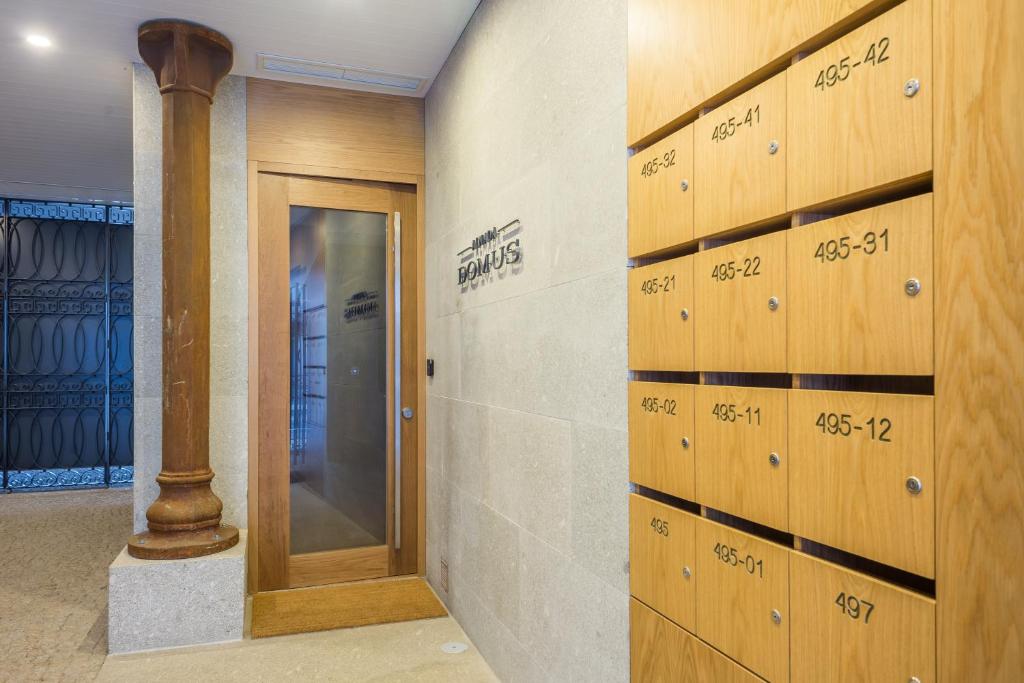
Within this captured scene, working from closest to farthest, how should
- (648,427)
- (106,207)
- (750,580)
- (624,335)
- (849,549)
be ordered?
(849,549) → (750,580) → (648,427) → (624,335) → (106,207)

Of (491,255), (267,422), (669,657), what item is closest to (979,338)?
(669,657)

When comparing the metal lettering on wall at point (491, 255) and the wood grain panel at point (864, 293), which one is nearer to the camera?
the wood grain panel at point (864, 293)

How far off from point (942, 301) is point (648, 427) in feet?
2.83

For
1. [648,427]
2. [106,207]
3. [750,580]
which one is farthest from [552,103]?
[106,207]

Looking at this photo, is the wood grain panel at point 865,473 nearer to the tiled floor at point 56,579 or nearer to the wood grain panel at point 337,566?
the tiled floor at point 56,579

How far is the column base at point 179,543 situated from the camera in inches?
122

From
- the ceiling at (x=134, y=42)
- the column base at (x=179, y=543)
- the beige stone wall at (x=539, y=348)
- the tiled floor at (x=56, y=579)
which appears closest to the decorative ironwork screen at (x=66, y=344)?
the tiled floor at (x=56, y=579)

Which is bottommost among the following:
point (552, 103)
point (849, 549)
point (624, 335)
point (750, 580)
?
point (750, 580)

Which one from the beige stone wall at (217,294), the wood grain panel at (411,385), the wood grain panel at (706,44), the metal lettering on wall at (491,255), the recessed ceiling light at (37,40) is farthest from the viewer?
the wood grain panel at (411,385)

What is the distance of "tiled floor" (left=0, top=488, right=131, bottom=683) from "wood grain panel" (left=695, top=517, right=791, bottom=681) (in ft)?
8.20

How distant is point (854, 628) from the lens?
1141 mm

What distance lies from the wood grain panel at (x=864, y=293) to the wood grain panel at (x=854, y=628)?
325mm

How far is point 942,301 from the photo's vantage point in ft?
3.25

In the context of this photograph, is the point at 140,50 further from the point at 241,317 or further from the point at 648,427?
the point at 648,427
